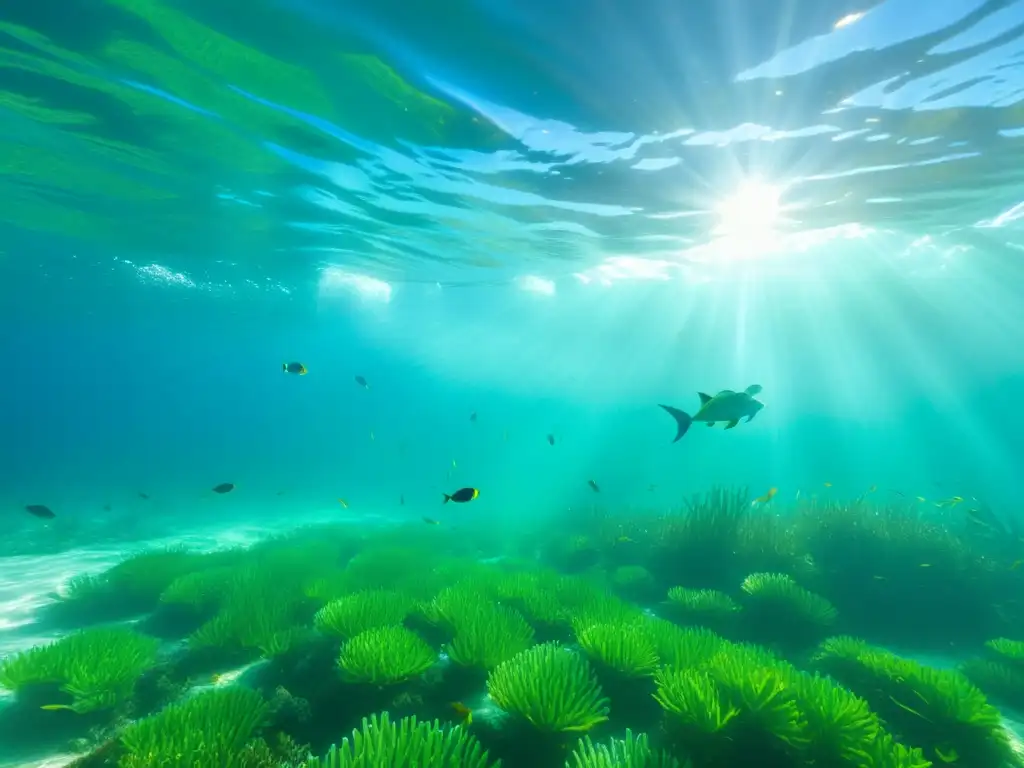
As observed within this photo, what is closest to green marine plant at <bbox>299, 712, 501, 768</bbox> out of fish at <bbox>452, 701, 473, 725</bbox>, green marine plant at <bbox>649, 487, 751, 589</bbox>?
fish at <bbox>452, 701, 473, 725</bbox>

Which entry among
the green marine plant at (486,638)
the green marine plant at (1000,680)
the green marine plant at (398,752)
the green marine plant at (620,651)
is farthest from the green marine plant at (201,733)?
the green marine plant at (1000,680)

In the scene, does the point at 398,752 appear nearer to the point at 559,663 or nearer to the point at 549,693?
the point at 549,693

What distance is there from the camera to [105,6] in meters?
9.12

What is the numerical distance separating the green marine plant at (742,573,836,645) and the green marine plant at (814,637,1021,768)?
1948 millimetres

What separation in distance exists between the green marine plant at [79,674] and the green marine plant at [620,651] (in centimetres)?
547

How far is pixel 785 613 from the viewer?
7.65 meters

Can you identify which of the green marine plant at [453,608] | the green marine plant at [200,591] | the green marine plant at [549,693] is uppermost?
the green marine plant at [549,693]

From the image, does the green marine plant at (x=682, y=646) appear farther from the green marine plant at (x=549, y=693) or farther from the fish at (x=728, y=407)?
the fish at (x=728, y=407)

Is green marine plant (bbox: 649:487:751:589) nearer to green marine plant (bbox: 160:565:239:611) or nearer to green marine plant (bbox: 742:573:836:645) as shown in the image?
green marine plant (bbox: 742:573:836:645)

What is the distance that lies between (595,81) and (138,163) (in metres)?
14.3

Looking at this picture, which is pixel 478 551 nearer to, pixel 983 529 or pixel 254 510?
pixel 983 529

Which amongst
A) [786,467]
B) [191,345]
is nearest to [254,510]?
[191,345]

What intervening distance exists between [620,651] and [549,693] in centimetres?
114

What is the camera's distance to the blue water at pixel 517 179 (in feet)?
30.7
